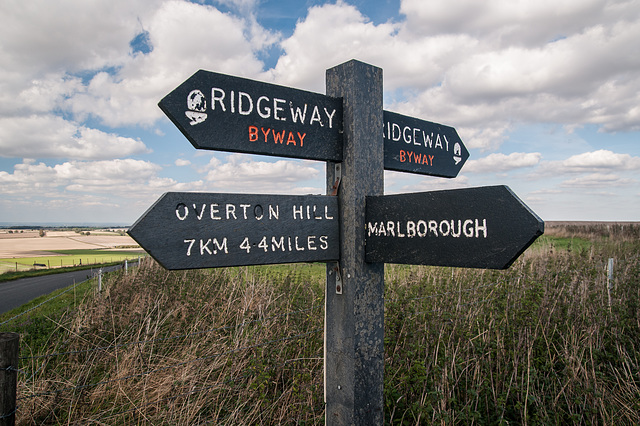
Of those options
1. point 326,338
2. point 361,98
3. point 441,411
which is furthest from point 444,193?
point 441,411

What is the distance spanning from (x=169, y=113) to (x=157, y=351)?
332 centimetres

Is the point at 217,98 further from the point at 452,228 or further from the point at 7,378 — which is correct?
the point at 7,378

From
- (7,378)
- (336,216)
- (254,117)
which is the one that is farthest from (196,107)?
(7,378)

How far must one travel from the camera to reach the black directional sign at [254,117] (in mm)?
1636

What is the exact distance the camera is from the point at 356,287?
1.79 metres

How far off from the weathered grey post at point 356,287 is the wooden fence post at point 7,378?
1616 mm

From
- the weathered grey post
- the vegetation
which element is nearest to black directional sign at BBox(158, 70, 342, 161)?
the weathered grey post

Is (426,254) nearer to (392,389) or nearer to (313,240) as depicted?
(313,240)

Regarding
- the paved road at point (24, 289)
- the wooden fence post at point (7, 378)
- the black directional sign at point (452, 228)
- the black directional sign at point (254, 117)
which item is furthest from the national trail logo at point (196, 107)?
the paved road at point (24, 289)

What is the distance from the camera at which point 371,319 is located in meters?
1.84

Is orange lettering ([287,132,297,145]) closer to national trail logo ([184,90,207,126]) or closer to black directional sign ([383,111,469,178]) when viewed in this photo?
national trail logo ([184,90,207,126])

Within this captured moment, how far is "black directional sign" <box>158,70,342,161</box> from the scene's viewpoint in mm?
1636

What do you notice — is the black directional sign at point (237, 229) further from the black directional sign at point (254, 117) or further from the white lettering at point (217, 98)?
the white lettering at point (217, 98)

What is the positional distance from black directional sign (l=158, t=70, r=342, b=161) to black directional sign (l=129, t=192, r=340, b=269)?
236mm
